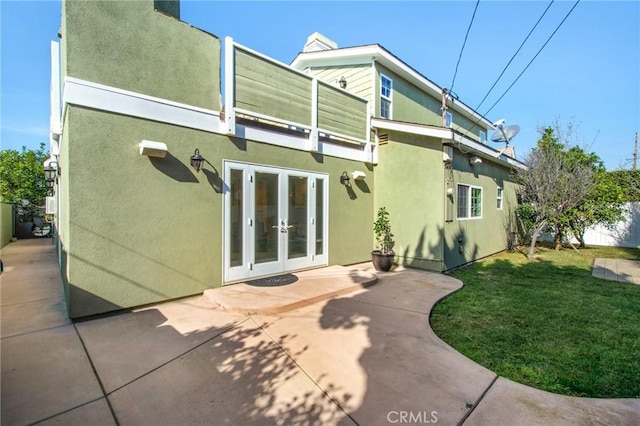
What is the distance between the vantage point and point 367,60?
8.79 m

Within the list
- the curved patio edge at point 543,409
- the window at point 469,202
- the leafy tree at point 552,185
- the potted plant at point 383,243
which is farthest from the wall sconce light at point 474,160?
the curved patio edge at point 543,409

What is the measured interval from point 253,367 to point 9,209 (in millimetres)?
18195

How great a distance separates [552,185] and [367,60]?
779 centimetres

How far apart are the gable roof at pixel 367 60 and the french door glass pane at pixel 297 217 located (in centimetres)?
492

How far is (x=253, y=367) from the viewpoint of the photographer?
2.79 meters

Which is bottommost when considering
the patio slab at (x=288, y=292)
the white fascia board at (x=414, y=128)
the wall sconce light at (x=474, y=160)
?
the patio slab at (x=288, y=292)

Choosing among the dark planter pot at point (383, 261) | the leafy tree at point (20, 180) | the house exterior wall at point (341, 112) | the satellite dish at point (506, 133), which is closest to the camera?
the house exterior wall at point (341, 112)

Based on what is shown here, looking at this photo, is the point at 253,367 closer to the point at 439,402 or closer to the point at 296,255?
the point at 439,402

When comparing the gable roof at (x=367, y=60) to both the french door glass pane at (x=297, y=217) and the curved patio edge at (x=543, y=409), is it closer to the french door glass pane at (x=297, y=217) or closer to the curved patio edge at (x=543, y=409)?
the french door glass pane at (x=297, y=217)

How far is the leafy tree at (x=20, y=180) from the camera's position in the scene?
20750 millimetres

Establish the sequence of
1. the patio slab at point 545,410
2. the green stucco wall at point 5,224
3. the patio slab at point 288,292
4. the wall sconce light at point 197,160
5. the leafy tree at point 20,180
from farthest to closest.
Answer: the leafy tree at point 20,180 → the green stucco wall at point 5,224 → the wall sconce light at point 197,160 → the patio slab at point 288,292 → the patio slab at point 545,410

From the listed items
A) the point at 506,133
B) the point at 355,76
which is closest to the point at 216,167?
the point at 355,76

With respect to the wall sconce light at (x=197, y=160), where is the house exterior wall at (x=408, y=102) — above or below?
above

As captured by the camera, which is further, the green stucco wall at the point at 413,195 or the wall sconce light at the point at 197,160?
the green stucco wall at the point at 413,195
